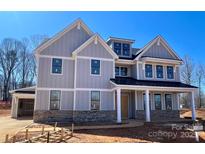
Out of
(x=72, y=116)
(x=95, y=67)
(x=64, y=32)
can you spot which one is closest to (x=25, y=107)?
(x=72, y=116)

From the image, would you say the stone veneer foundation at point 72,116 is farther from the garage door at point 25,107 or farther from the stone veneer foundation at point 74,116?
the garage door at point 25,107

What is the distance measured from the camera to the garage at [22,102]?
18.2m

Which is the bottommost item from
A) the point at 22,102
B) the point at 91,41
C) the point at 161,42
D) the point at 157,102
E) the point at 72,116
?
the point at 72,116

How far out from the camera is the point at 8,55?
32500 mm

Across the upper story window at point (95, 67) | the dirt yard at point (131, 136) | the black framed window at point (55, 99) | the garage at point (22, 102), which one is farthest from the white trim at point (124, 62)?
the garage at point (22, 102)

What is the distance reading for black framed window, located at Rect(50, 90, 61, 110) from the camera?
1315 centimetres

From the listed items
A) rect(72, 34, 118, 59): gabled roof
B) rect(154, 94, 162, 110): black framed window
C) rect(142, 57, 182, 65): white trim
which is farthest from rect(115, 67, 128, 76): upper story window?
rect(154, 94, 162, 110): black framed window

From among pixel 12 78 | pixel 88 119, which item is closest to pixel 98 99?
pixel 88 119

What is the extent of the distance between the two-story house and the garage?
6.51 m

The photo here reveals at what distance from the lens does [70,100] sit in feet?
44.2

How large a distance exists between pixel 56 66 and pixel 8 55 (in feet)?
77.1

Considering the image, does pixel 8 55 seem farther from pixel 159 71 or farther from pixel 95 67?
pixel 159 71

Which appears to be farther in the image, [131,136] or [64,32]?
[64,32]

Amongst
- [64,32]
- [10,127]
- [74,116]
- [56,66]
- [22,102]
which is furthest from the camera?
[22,102]
